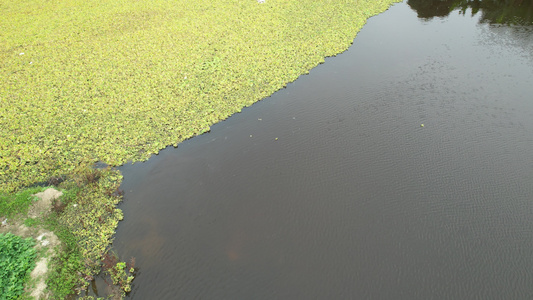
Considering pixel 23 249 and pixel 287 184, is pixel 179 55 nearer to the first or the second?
pixel 287 184

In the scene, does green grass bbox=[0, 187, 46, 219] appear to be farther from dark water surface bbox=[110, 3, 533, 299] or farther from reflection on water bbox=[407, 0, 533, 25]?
reflection on water bbox=[407, 0, 533, 25]

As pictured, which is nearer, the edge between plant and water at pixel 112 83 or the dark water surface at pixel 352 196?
the dark water surface at pixel 352 196

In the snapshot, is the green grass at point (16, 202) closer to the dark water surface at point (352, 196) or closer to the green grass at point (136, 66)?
the green grass at point (136, 66)

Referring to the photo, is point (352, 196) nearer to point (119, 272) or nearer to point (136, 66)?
point (119, 272)

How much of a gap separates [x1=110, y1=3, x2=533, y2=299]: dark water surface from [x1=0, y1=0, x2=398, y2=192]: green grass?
3.50 ft

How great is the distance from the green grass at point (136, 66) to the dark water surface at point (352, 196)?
1.07 metres

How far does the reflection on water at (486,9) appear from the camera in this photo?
52.8 ft

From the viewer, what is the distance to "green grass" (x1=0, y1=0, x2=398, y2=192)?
946 centimetres

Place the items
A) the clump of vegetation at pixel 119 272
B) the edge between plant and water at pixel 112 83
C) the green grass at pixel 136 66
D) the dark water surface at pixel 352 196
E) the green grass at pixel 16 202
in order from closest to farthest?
the clump of vegetation at pixel 119 272 → the dark water surface at pixel 352 196 → the green grass at pixel 16 202 → the edge between plant and water at pixel 112 83 → the green grass at pixel 136 66

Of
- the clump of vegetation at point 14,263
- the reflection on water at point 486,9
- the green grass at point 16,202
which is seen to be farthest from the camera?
the reflection on water at point 486,9

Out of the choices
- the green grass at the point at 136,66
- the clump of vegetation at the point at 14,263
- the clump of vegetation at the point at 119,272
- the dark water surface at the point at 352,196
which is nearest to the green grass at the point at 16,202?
the green grass at the point at 136,66

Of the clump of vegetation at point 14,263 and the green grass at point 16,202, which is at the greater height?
the green grass at point 16,202

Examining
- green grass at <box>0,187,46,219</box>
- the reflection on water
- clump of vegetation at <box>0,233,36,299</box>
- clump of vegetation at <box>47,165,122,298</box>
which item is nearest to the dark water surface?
clump of vegetation at <box>47,165,122,298</box>

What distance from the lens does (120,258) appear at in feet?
23.1
